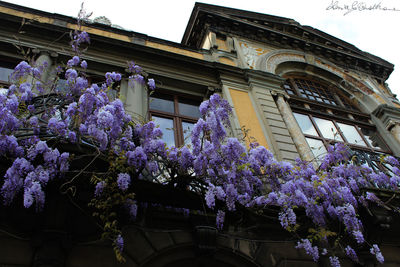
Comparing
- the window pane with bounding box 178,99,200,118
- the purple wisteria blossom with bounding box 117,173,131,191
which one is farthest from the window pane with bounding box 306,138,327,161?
the purple wisteria blossom with bounding box 117,173,131,191

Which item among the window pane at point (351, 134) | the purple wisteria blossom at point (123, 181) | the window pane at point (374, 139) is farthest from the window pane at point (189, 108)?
the window pane at point (374, 139)

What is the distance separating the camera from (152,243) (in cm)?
545

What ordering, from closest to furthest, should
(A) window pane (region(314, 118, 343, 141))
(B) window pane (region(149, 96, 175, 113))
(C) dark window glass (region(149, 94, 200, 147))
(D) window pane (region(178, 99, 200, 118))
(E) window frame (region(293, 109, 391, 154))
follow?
(C) dark window glass (region(149, 94, 200, 147)) → (B) window pane (region(149, 96, 175, 113)) → (D) window pane (region(178, 99, 200, 118)) → (E) window frame (region(293, 109, 391, 154)) → (A) window pane (region(314, 118, 343, 141))

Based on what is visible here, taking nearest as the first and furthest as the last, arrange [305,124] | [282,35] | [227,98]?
[227,98] → [305,124] → [282,35]

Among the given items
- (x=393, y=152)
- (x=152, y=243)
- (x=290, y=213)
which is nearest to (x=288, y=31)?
(x=393, y=152)

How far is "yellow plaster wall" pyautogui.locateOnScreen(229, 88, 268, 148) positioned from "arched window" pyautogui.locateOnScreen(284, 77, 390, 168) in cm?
178

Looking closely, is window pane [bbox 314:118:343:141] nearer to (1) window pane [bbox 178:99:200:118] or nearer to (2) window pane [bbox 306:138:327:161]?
(2) window pane [bbox 306:138:327:161]

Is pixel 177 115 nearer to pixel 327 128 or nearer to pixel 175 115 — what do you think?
pixel 175 115

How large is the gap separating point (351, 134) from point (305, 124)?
2.00 meters

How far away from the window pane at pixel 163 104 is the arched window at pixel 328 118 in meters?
4.14

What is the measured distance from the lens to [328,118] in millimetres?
11398

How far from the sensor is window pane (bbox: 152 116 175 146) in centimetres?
800

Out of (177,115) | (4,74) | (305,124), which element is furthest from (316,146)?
(4,74)

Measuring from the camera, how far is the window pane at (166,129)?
8.00 metres
